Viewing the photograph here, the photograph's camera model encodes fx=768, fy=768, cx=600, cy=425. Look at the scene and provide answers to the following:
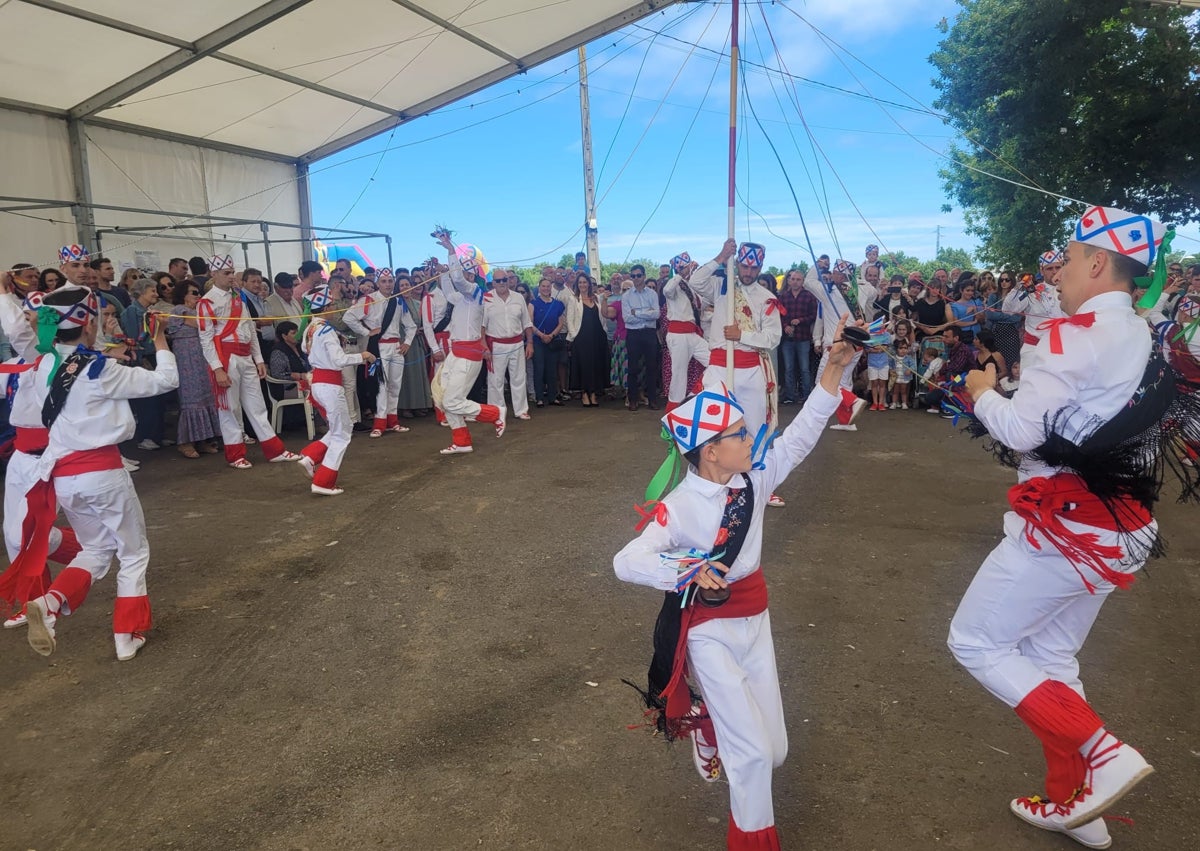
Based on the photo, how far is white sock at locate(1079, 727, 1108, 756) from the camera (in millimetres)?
2441

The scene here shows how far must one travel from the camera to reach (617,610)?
14.3 feet

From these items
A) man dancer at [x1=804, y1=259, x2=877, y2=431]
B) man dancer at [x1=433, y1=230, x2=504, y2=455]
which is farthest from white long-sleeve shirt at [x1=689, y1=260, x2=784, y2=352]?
man dancer at [x1=433, y1=230, x2=504, y2=455]

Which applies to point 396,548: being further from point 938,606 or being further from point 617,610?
point 938,606

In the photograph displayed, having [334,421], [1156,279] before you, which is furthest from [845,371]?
[334,421]

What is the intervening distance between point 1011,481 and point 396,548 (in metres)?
5.44

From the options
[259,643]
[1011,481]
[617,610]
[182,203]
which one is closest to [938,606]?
[617,610]

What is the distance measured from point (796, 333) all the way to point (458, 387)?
5.51 meters

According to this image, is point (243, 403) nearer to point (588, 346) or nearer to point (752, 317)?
point (588, 346)

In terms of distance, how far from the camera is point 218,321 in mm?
7691

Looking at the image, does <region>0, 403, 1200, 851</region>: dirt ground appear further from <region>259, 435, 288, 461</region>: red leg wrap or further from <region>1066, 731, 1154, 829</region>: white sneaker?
<region>259, 435, 288, 461</region>: red leg wrap

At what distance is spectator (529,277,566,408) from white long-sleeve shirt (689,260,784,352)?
223 inches

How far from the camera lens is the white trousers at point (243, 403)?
789 cm

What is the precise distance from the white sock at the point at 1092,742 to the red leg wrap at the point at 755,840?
41.8 inches

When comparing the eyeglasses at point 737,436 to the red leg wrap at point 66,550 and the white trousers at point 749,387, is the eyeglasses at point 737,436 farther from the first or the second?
the red leg wrap at point 66,550
